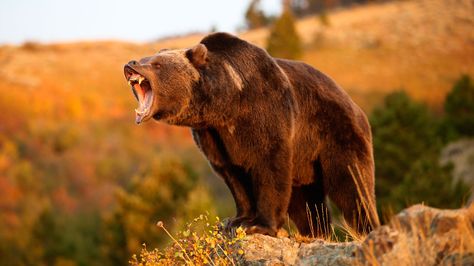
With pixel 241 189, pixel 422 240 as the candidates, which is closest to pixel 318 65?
pixel 241 189

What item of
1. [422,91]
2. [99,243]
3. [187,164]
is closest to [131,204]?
[187,164]

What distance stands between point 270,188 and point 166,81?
55.3 inches

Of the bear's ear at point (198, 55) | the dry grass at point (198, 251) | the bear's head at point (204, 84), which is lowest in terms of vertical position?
the dry grass at point (198, 251)

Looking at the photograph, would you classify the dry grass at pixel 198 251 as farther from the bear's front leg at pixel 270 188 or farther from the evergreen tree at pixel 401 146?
the evergreen tree at pixel 401 146

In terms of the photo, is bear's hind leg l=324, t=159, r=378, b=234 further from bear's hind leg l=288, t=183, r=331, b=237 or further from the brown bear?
bear's hind leg l=288, t=183, r=331, b=237

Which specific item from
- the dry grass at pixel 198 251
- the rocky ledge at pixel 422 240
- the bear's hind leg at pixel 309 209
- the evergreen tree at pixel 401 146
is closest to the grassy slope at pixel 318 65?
the evergreen tree at pixel 401 146

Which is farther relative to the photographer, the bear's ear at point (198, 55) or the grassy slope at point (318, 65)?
the grassy slope at point (318, 65)

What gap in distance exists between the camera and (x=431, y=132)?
31.3 m

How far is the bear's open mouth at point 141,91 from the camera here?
6.52 meters

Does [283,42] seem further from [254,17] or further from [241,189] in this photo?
[241,189]

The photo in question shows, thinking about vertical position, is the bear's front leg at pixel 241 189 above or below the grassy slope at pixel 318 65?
above

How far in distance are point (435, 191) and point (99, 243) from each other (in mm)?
25412

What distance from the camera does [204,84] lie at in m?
6.96

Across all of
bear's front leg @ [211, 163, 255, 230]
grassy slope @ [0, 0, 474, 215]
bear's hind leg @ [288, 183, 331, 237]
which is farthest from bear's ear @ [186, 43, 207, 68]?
grassy slope @ [0, 0, 474, 215]
